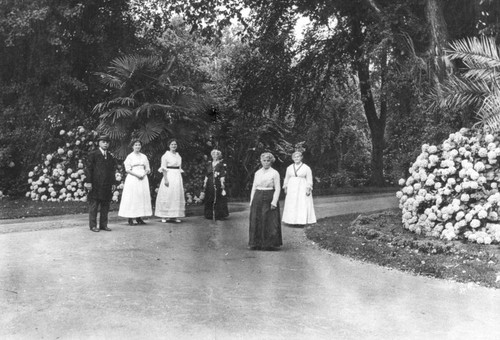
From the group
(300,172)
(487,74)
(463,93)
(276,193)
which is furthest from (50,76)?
(487,74)

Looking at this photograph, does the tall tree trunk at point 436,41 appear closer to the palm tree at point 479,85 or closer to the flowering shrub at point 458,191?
the palm tree at point 479,85

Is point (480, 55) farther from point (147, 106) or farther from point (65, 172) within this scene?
point (65, 172)

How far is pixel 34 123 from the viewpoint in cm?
1797

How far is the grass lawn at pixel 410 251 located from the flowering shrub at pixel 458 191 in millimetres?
298

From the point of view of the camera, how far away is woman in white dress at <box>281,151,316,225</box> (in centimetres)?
1263

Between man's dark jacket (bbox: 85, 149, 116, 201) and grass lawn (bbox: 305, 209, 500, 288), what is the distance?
397cm

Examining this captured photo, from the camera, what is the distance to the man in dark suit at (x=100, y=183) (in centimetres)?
1095

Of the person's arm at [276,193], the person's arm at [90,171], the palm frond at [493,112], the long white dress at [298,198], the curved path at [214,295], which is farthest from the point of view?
the long white dress at [298,198]

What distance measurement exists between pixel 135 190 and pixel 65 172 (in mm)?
6281

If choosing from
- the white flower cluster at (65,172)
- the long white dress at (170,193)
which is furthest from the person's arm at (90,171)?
the white flower cluster at (65,172)

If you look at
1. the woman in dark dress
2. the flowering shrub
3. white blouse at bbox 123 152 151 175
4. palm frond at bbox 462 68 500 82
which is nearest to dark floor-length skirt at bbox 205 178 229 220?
the woman in dark dress

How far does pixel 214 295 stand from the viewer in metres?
6.20

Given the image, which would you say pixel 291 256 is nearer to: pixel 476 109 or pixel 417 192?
pixel 417 192

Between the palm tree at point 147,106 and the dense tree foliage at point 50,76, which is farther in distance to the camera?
the dense tree foliage at point 50,76
